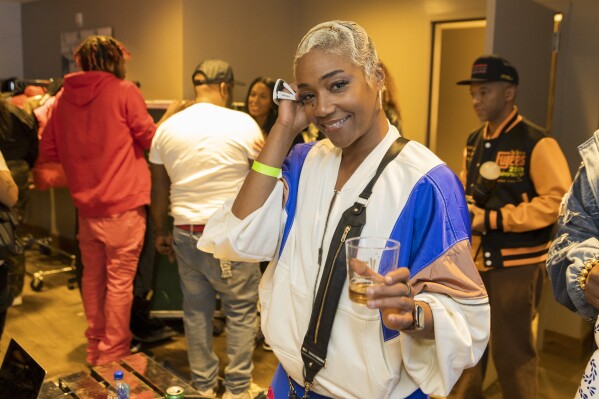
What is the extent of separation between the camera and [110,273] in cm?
363

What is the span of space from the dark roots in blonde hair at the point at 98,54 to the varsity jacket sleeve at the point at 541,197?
7.69ft

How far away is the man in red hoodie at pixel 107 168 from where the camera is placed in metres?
3.54

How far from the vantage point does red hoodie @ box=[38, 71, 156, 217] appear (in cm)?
353

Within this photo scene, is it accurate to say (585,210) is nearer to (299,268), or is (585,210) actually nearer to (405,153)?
(405,153)

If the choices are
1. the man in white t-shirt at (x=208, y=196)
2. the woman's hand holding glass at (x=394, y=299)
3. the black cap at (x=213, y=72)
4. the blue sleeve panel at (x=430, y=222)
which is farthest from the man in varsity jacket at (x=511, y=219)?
the woman's hand holding glass at (x=394, y=299)

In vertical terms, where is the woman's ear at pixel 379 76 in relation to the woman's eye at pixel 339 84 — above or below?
above

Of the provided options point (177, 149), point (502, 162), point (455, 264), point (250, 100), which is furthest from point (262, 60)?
point (455, 264)

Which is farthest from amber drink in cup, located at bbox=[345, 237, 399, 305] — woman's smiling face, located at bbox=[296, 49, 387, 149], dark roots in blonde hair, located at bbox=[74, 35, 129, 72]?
dark roots in blonde hair, located at bbox=[74, 35, 129, 72]

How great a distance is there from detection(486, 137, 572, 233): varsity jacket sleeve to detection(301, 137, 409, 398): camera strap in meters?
1.59

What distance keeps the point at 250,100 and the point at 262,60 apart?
53.9 inches

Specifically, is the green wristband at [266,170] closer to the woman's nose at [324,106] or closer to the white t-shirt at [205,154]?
the woman's nose at [324,106]

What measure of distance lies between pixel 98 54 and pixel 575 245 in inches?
118

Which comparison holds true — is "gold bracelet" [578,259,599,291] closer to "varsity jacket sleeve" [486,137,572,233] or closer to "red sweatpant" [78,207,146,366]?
"varsity jacket sleeve" [486,137,572,233]

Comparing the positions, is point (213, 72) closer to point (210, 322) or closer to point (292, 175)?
point (210, 322)
